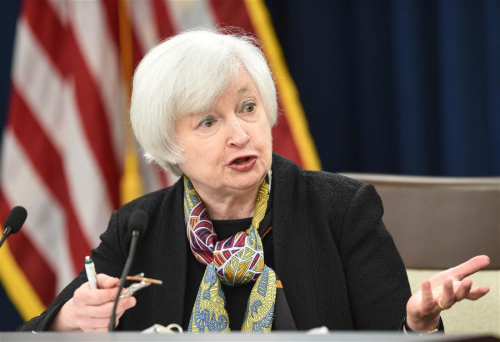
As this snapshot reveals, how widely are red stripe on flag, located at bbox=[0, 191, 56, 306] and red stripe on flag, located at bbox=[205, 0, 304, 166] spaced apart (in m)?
1.11

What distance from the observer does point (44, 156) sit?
10.9 ft

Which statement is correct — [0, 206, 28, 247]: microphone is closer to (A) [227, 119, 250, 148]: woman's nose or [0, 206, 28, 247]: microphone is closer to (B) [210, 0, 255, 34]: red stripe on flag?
(A) [227, 119, 250, 148]: woman's nose

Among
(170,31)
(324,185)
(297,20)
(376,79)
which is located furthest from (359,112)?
(324,185)

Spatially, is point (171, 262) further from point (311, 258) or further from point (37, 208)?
point (37, 208)

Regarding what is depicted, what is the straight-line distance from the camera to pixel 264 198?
6.81 ft

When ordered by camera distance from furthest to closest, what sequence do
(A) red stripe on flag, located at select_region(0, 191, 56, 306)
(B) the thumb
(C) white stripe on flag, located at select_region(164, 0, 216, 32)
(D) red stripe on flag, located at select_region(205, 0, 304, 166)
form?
1. (A) red stripe on flag, located at select_region(0, 191, 56, 306)
2. (C) white stripe on flag, located at select_region(164, 0, 216, 32)
3. (D) red stripe on flag, located at select_region(205, 0, 304, 166)
4. (B) the thumb

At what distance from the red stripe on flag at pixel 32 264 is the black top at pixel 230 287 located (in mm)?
1412

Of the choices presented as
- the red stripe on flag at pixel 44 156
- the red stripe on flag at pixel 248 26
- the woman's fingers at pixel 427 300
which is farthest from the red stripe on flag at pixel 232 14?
the woman's fingers at pixel 427 300

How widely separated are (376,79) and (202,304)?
177 cm

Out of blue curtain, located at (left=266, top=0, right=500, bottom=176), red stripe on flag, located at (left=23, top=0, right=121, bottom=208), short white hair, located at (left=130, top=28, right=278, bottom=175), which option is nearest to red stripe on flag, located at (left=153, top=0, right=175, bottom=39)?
red stripe on flag, located at (left=23, top=0, right=121, bottom=208)

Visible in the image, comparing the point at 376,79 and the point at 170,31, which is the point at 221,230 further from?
the point at 376,79

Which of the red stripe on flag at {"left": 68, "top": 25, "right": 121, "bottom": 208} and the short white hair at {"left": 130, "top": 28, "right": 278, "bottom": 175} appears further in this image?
the red stripe on flag at {"left": 68, "top": 25, "right": 121, "bottom": 208}

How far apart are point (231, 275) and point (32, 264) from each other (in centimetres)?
159

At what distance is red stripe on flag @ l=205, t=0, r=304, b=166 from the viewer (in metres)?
3.03
